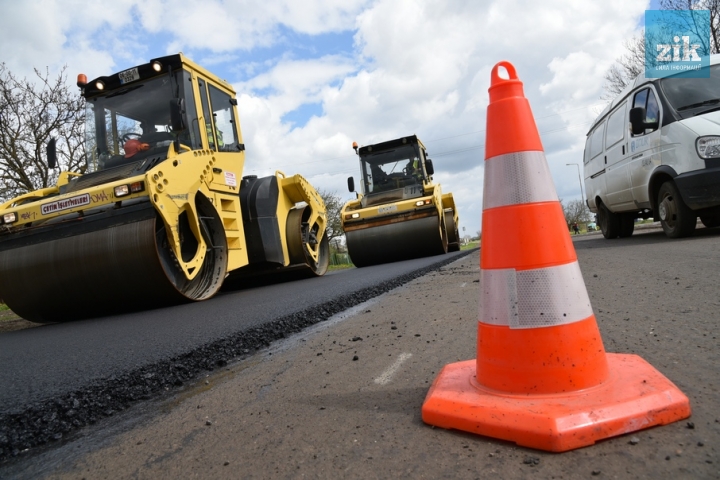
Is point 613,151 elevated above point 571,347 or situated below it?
above

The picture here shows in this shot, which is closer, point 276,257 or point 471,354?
point 471,354

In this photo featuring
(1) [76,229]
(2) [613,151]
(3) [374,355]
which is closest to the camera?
(3) [374,355]

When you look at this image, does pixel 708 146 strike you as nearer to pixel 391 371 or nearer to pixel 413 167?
pixel 391 371

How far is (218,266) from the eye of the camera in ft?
21.5

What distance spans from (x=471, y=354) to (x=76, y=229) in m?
4.63

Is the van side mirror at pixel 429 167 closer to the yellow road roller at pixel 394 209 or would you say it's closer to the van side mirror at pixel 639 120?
the yellow road roller at pixel 394 209

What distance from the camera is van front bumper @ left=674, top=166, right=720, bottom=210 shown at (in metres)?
6.10

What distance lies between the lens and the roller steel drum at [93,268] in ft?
17.1

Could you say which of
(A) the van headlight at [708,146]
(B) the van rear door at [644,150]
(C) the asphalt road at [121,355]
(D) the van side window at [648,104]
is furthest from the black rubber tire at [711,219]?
A: (C) the asphalt road at [121,355]

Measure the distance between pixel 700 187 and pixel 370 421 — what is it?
241 inches

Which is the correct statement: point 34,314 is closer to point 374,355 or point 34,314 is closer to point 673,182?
point 374,355

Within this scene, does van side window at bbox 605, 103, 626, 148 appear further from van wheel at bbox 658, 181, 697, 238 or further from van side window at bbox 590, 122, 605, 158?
van wheel at bbox 658, 181, 697, 238

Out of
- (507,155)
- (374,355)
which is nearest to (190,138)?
(374,355)

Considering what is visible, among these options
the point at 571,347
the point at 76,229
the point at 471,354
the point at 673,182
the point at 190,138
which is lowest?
the point at 471,354
